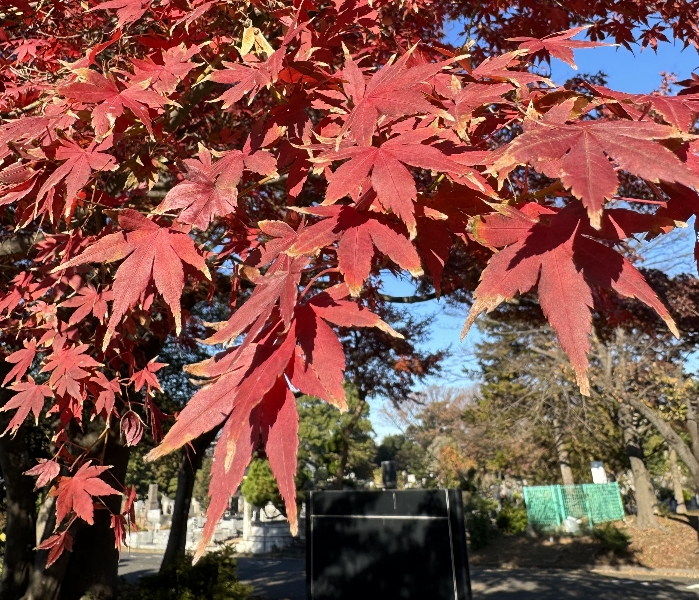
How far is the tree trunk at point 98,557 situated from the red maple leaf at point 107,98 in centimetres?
449

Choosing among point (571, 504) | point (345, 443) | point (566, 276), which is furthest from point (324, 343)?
point (571, 504)

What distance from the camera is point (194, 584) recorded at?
712 cm

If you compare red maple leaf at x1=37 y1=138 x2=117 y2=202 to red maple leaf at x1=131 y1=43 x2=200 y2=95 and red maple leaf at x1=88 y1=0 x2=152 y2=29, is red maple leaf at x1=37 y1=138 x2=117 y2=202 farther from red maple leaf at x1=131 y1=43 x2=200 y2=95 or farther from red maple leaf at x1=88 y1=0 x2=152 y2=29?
red maple leaf at x1=88 y1=0 x2=152 y2=29

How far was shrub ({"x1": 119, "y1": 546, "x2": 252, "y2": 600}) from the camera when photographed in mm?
6656

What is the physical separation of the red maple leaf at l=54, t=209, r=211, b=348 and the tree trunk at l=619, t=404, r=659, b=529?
16632mm

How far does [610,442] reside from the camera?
62.3 ft

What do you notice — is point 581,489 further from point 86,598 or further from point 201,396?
point 201,396

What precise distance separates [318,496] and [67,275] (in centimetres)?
394

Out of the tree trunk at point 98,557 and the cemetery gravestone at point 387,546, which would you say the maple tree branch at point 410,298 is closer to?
the cemetery gravestone at point 387,546

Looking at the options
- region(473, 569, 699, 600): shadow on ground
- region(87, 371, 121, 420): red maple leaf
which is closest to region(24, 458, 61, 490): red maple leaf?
region(87, 371, 121, 420): red maple leaf

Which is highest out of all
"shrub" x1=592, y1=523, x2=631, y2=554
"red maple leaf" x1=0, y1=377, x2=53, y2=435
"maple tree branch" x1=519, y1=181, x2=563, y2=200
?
"maple tree branch" x1=519, y1=181, x2=563, y2=200

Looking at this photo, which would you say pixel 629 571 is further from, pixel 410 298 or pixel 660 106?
pixel 660 106

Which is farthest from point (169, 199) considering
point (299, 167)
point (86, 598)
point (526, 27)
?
point (86, 598)

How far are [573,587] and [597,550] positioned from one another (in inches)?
167
